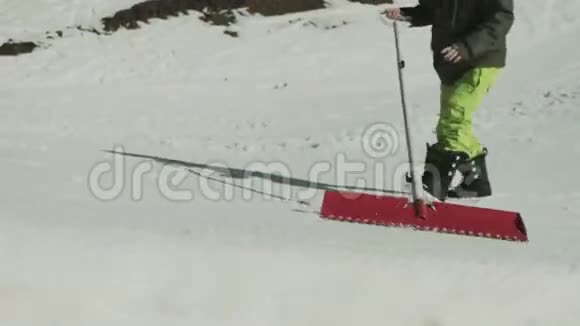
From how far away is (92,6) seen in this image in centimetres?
1088

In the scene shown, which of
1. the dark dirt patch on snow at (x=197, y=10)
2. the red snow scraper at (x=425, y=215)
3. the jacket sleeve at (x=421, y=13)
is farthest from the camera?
the dark dirt patch on snow at (x=197, y=10)

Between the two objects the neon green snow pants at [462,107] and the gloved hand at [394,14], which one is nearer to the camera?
the neon green snow pants at [462,107]

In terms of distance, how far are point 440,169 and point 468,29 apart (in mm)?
856

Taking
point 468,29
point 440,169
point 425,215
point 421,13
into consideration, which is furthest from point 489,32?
point 425,215

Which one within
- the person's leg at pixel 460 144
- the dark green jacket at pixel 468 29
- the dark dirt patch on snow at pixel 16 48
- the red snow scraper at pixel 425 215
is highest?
the dark green jacket at pixel 468 29

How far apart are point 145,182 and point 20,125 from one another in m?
2.43

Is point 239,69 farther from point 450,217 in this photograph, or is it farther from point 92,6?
point 450,217

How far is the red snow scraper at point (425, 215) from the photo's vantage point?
404cm

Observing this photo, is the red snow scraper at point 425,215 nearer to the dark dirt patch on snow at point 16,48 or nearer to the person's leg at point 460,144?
the person's leg at point 460,144

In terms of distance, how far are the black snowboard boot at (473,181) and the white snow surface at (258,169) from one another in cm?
13

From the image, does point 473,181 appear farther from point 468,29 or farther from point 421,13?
point 421,13

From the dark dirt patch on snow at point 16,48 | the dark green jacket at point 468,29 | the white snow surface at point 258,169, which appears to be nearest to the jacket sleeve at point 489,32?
the dark green jacket at point 468,29

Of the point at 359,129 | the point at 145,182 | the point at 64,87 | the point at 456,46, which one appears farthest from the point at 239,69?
the point at 456,46

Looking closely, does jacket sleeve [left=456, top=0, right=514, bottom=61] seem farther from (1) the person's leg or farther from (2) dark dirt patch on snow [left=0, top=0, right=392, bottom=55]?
(2) dark dirt patch on snow [left=0, top=0, right=392, bottom=55]
